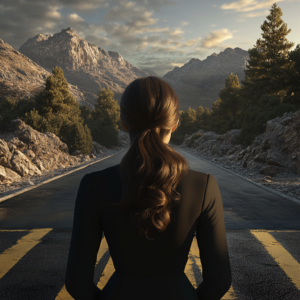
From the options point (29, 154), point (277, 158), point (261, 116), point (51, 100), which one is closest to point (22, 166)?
point (29, 154)

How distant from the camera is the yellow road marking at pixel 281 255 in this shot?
3.93 meters

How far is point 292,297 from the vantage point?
3.30 m

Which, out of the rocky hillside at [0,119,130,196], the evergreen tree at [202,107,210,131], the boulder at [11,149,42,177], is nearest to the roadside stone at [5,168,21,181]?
the rocky hillside at [0,119,130,196]

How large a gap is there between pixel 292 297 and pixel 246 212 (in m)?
4.30

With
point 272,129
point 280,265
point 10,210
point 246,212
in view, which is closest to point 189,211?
point 280,265

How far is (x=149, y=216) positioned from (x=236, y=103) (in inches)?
2086

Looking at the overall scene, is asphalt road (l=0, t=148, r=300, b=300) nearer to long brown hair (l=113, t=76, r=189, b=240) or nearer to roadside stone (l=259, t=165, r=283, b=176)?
long brown hair (l=113, t=76, r=189, b=240)

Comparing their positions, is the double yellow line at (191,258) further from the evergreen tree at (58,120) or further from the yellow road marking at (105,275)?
the evergreen tree at (58,120)

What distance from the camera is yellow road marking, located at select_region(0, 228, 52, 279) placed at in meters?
4.30

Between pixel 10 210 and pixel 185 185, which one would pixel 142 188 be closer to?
pixel 185 185

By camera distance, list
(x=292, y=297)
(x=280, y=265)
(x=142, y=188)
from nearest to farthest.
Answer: (x=142, y=188) → (x=292, y=297) → (x=280, y=265)

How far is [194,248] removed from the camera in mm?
5109

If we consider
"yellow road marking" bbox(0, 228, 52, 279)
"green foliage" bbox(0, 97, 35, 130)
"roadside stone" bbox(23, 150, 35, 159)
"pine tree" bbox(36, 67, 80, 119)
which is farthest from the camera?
"pine tree" bbox(36, 67, 80, 119)

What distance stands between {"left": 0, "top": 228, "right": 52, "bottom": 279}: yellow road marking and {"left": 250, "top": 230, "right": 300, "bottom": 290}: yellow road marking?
13.5 ft
